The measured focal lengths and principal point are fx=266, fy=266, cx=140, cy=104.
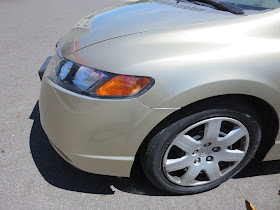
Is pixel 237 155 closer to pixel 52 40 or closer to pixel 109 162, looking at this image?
pixel 109 162

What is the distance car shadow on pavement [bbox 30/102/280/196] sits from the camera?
203 centimetres

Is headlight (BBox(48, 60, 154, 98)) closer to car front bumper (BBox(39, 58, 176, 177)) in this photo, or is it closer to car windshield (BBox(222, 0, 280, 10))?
car front bumper (BBox(39, 58, 176, 177))

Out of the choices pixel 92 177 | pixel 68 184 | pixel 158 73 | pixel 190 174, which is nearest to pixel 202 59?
pixel 158 73

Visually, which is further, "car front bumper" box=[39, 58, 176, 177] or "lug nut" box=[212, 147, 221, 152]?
"lug nut" box=[212, 147, 221, 152]

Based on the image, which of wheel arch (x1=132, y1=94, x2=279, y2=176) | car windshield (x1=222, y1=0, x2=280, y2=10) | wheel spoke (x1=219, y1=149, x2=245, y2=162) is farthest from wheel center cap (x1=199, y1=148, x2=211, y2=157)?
car windshield (x1=222, y1=0, x2=280, y2=10)

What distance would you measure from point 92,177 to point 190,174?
30.8 inches

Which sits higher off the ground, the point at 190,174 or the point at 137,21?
the point at 137,21

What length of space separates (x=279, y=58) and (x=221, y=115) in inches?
18.4

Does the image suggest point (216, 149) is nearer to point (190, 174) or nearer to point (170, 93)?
point (190, 174)

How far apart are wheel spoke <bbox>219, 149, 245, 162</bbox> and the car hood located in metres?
0.90

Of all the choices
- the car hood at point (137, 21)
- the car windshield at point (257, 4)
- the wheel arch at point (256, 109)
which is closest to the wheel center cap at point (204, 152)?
the wheel arch at point (256, 109)

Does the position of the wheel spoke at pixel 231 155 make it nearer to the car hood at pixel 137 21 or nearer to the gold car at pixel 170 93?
the gold car at pixel 170 93

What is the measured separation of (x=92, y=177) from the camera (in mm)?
2121

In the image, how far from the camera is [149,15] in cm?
195
